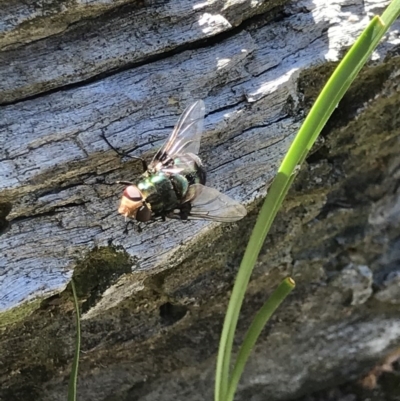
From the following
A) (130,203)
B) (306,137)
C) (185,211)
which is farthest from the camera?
(185,211)

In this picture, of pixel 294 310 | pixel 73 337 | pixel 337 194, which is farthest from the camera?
pixel 294 310

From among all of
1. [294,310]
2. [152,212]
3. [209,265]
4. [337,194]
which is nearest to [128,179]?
[152,212]

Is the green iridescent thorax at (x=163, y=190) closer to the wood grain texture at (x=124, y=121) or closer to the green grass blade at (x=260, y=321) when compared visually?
the wood grain texture at (x=124, y=121)

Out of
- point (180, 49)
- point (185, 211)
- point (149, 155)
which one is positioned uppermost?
point (180, 49)

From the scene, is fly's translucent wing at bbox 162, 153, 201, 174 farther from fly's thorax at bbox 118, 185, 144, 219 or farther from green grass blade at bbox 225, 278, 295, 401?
green grass blade at bbox 225, 278, 295, 401

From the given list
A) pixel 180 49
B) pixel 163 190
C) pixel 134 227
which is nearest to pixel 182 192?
pixel 163 190

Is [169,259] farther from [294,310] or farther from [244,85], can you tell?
[294,310]

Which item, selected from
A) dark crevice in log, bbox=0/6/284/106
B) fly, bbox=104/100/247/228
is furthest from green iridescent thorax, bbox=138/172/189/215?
dark crevice in log, bbox=0/6/284/106

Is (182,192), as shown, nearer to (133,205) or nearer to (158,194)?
(158,194)
